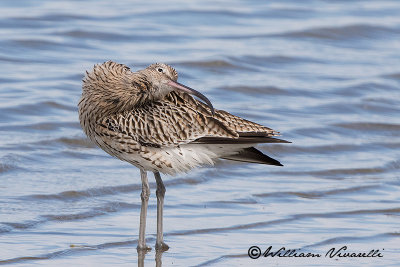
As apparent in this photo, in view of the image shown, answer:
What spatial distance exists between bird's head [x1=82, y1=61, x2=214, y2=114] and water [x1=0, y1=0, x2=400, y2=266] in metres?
0.99

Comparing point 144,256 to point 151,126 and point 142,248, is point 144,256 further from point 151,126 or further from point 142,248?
point 151,126

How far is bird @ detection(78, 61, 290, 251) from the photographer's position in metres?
6.84

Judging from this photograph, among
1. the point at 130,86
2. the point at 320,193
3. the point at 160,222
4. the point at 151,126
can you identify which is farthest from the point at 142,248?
the point at 320,193

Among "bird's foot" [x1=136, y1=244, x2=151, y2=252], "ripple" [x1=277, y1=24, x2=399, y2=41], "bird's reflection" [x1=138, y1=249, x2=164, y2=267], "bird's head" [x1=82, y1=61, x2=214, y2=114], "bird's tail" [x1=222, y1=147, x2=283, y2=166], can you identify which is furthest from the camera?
"ripple" [x1=277, y1=24, x2=399, y2=41]

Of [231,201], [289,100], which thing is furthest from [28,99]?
[231,201]

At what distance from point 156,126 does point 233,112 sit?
457 cm

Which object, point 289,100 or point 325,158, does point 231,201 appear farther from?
point 289,100

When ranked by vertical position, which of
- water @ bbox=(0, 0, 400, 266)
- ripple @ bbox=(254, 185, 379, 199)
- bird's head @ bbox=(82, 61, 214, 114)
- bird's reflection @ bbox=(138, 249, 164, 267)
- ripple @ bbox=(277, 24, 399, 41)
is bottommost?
bird's reflection @ bbox=(138, 249, 164, 267)

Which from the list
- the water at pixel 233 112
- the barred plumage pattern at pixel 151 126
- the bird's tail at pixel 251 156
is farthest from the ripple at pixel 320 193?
the barred plumage pattern at pixel 151 126

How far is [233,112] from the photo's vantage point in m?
11.4

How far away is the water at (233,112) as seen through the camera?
23.3ft

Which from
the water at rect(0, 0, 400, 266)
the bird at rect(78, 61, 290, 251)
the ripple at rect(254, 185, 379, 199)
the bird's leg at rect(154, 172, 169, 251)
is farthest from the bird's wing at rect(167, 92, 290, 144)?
the ripple at rect(254, 185, 379, 199)

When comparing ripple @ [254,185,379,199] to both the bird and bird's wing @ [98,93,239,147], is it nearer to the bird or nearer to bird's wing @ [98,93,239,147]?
the bird

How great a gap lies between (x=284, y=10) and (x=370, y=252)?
1091 centimetres
